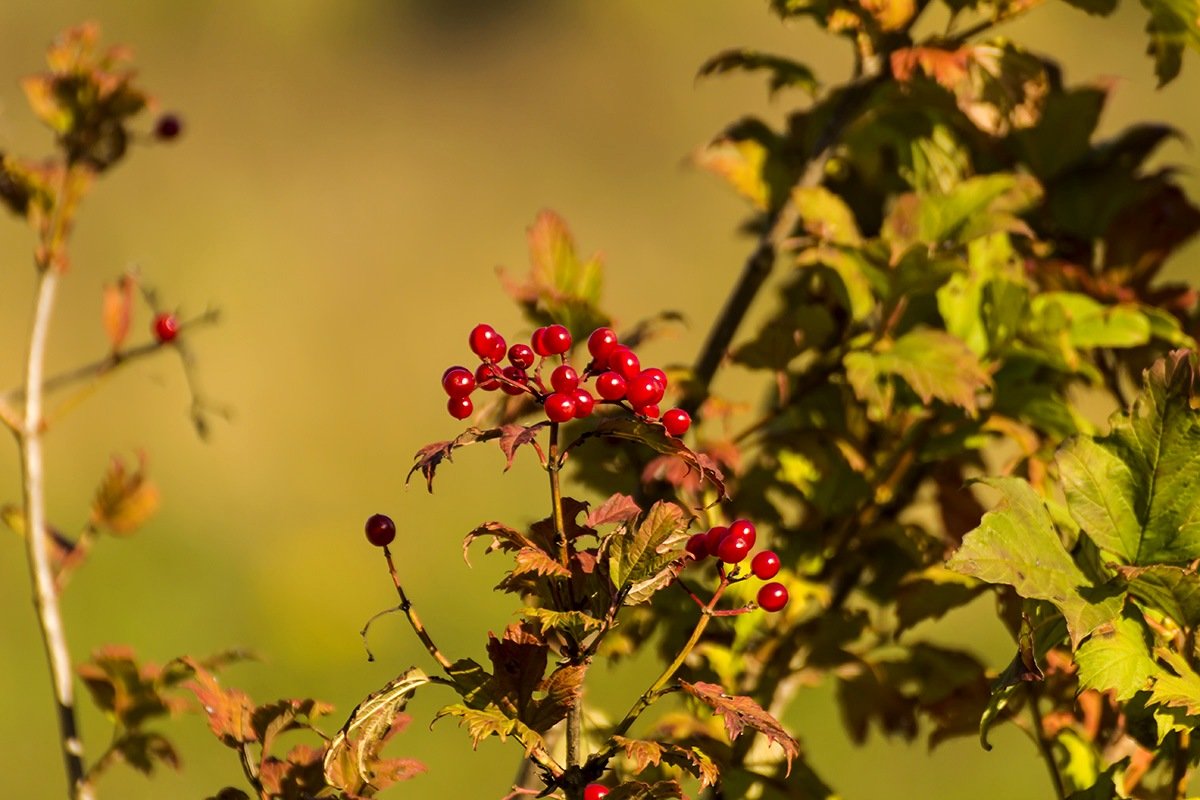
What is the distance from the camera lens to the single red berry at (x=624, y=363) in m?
0.86

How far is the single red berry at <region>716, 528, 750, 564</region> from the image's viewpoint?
0.89m

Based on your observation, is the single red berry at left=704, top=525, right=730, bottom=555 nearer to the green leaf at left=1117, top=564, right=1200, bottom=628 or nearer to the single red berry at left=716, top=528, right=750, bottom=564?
the single red berry at left=716, top=528, right=750, bottom=564

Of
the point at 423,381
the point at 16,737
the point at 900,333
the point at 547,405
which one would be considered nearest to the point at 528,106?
the point at 423,381

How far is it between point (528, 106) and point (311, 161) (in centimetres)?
135

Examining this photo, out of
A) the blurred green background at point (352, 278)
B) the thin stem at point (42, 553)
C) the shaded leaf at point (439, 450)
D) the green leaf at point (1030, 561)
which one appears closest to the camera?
the shaded leaf at point (439, 450)

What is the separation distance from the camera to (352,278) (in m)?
6.95

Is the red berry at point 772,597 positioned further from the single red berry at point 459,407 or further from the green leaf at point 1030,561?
the single red berry at point 459,407

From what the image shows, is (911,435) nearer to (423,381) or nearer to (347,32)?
(423,381)

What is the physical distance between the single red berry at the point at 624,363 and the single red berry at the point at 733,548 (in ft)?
0.38

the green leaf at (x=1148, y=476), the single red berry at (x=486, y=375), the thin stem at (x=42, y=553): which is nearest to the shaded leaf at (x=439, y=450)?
the single red berry at (x=486, y=375)

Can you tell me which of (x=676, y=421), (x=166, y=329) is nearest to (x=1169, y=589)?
(x=676, y=421)

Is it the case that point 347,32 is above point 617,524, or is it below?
above

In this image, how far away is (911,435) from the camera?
1.39 m

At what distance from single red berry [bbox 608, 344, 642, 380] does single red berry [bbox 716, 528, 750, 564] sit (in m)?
0.12
